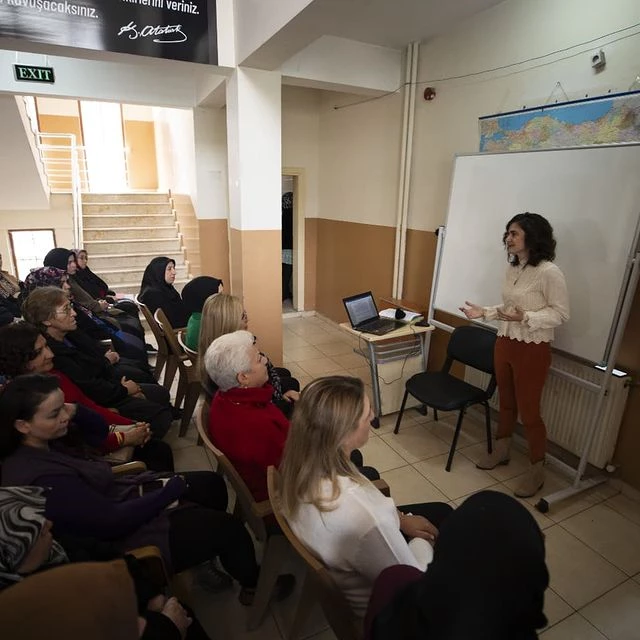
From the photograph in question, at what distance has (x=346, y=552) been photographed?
3.91 feet

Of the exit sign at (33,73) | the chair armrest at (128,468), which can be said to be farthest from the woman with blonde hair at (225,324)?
the exit sign at (33,73)

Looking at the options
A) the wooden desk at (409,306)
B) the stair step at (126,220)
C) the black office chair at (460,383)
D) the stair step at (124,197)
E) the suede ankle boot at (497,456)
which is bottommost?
the suede ankle boot at (497,456)

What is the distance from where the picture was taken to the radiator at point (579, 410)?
2.48 m

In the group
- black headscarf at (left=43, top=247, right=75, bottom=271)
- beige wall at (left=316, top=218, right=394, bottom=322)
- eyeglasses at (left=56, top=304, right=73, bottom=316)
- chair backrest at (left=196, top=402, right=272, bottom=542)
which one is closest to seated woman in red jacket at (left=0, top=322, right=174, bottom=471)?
eyeglasses at (left=56, top=304, right=73, bottom=316)

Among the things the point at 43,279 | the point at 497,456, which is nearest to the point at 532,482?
the point at 497,456

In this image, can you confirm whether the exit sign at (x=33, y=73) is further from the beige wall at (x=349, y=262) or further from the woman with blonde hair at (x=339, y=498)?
the woman with blonde hair at (x=339, y=498)

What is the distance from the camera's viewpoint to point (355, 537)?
117cm

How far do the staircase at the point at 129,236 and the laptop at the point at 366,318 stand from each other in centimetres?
361

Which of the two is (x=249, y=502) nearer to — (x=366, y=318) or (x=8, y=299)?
(x=366, y=318)

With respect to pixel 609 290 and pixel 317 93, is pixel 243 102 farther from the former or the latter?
pixel 609 290

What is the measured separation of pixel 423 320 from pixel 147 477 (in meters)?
2.35

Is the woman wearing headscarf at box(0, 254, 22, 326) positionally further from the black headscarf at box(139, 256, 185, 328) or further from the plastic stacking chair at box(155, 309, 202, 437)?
the plastic stacking chair at box(155, 309, 202, 437)

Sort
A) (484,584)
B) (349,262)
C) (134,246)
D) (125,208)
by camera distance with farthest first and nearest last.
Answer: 1. (125,208)
2. (134,246)
3. (349,262)
4. (484,584)

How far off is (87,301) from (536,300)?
12.7ft
